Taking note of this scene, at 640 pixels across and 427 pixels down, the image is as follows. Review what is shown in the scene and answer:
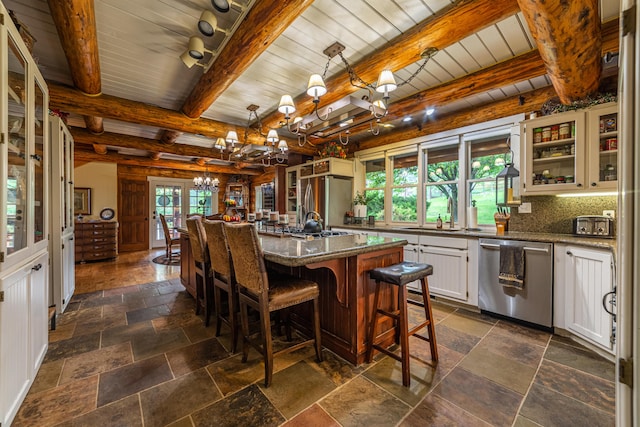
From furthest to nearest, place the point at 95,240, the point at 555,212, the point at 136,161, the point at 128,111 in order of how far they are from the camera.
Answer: the point at 136,161 < the point at 95,240 < the point at 128,111 < the point at 555,212

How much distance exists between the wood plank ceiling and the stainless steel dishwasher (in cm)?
155

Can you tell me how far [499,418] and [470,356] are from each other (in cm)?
63

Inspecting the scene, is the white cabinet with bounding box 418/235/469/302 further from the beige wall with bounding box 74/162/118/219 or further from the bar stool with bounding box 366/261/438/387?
the beige wall with bounding box 74/162/118/219

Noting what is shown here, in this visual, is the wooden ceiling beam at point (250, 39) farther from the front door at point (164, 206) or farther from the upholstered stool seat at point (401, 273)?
the front door at point (164, 206)

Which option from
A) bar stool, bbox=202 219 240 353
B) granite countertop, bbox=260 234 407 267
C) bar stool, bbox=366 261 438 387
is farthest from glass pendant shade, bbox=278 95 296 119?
bar stool, bbox=366 261 438 387

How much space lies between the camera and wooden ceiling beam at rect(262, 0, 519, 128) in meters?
1.71

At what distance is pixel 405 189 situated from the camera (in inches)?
176

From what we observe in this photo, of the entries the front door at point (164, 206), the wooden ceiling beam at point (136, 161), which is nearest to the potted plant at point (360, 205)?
the wooden ceiling beam at point (136, 161)

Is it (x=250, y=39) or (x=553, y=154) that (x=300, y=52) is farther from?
(x=553, y=154)

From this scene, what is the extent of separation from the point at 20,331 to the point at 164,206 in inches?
278

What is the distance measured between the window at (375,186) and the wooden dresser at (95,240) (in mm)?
5802

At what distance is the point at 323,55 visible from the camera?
7.82 feet

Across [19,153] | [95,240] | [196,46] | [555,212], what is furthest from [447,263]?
[95,240]

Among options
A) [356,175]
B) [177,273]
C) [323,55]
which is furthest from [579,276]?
[177,273]
